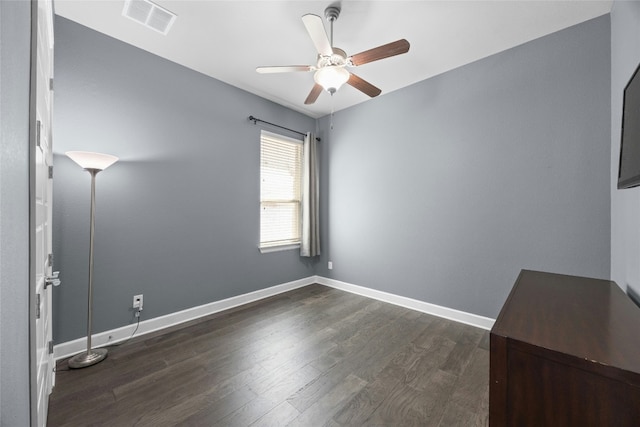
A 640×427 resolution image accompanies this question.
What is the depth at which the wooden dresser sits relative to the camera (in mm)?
722

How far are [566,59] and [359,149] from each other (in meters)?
2.20

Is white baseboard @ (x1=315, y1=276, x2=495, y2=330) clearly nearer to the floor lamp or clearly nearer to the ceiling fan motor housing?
the floor lamp

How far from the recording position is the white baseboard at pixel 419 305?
2.63 meters

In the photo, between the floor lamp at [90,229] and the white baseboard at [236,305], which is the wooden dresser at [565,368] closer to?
the white baseboard at [236,305]

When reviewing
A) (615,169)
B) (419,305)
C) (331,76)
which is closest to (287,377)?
(419,305)

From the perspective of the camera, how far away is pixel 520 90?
241 cm

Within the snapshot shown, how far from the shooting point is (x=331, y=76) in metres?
2.05

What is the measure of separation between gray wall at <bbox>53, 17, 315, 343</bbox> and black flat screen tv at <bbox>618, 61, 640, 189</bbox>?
3.22 meters

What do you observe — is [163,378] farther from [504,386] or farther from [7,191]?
[504,386]

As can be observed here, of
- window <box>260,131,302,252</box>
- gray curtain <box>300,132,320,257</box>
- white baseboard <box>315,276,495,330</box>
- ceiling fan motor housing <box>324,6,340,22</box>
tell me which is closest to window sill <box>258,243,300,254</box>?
window <box>260,131,302,252</box>

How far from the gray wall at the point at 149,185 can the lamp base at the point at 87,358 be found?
0.62 feet

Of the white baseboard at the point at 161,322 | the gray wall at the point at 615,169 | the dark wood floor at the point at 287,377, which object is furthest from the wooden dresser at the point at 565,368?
the white baseboard at the point at 161,322

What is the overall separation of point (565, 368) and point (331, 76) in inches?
84.8

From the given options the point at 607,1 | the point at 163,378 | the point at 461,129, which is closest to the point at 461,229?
the point at 461,129
